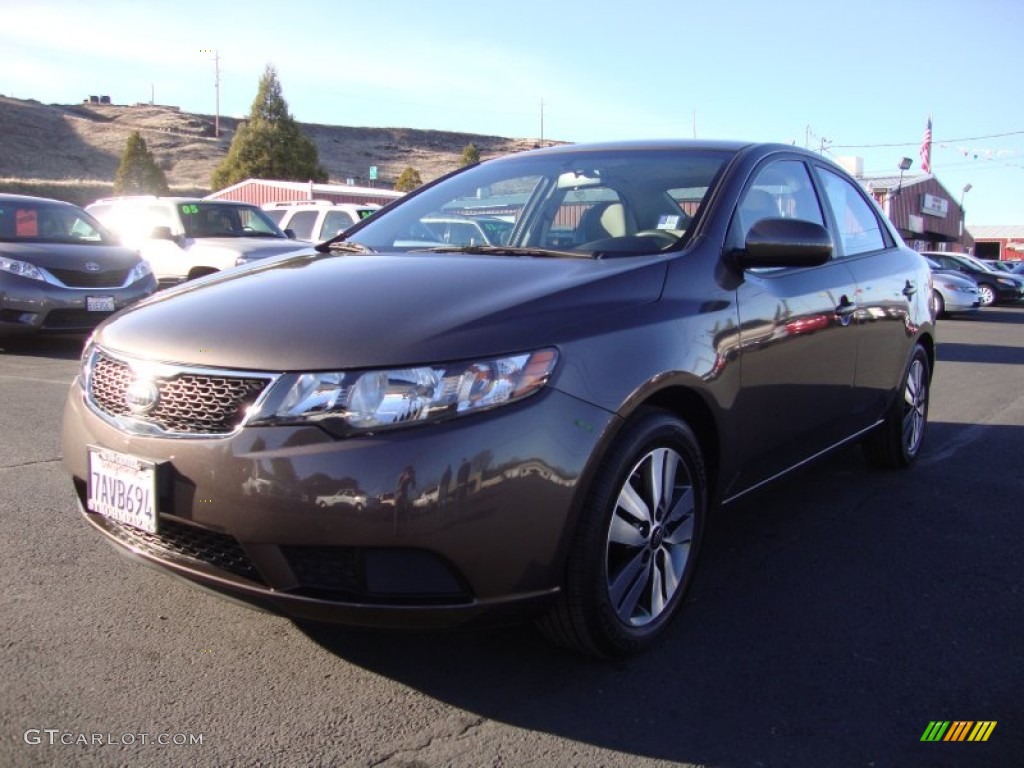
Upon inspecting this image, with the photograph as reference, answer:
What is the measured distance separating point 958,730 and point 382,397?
1.79m

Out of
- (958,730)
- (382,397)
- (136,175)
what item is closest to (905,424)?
(958,730)

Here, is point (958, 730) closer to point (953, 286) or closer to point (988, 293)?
point (953, 286)

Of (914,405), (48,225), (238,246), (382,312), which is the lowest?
(914,405)

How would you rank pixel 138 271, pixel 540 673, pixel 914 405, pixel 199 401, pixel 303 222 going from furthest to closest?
1. pixel 303 222
2. pixel 138 271
3. pixel 914 405
4. pixel 540 673
5. pixel 199 401

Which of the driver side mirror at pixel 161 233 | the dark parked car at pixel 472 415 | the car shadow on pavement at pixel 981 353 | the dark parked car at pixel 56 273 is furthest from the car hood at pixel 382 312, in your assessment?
the car shadow on pavement at pixel 981 353

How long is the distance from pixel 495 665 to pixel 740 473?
1.15 m

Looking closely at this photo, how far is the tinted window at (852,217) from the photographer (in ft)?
14.2

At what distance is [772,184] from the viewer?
12.4ft

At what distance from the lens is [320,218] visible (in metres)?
14.8

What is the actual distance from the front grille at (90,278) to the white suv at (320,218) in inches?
198

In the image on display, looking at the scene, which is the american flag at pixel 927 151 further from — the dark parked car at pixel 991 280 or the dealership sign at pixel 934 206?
the dark parked car at pixel 991 280

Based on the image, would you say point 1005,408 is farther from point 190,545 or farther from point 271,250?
point 271,250

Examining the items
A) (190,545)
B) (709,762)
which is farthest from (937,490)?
(190,545)

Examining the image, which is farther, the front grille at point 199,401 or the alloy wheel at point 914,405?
the alloy wheel at point 914,405
